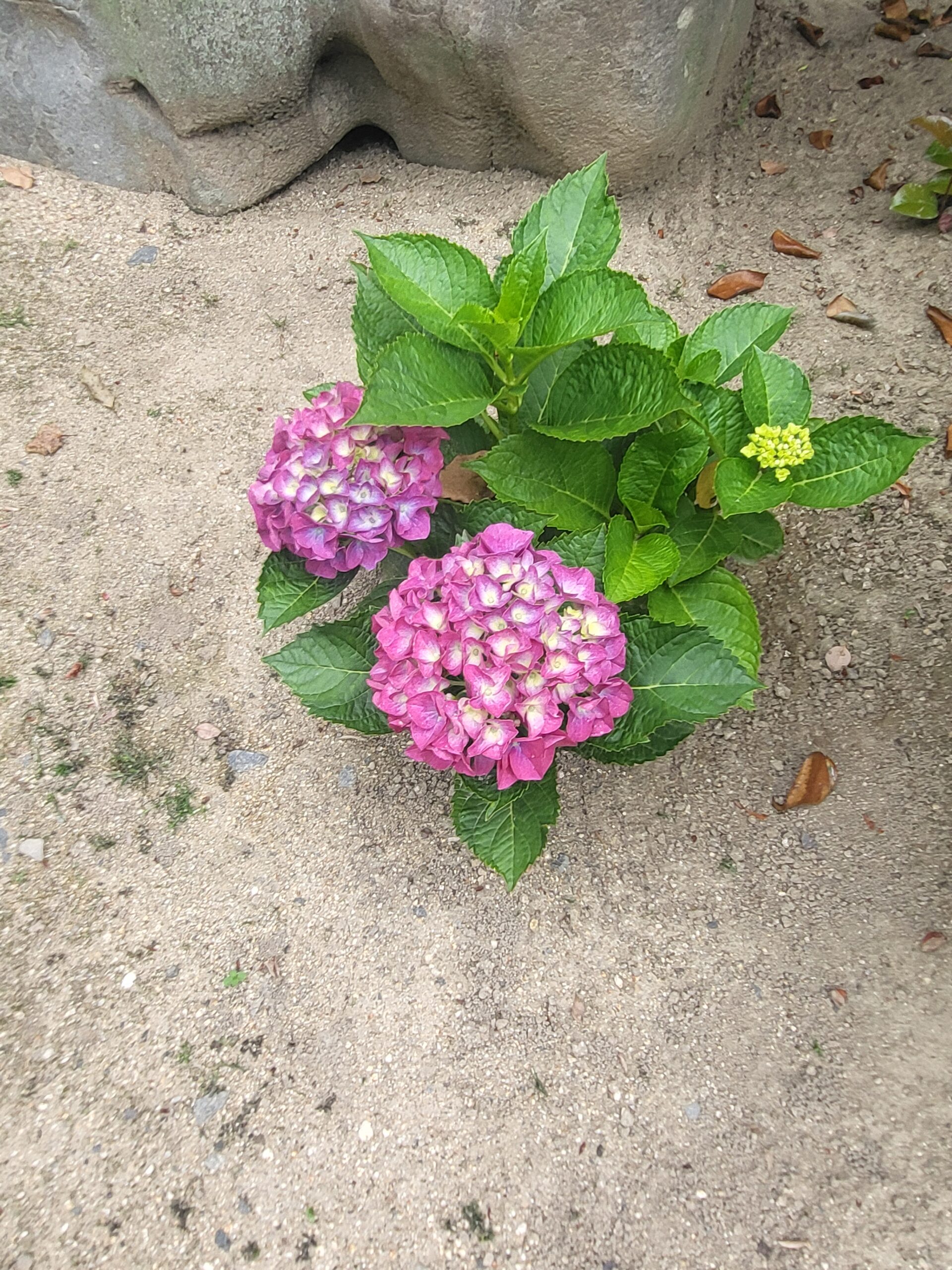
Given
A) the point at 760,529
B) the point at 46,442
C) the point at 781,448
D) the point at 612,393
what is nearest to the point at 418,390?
the point at 612,393

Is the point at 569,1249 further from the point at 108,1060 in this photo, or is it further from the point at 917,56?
the point at 917,56

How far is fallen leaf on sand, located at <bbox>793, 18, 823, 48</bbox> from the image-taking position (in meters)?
2.58

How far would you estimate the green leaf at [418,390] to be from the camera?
45.4 inches

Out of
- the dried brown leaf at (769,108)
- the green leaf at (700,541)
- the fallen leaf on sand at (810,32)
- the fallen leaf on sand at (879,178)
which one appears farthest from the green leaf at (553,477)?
the fallen leaf on sand at (810,32)

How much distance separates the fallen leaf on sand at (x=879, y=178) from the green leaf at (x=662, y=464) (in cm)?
150

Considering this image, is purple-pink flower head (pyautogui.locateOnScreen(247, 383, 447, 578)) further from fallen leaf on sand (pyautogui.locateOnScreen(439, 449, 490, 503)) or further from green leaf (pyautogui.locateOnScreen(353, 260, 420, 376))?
fallen leaf on sand (pyautogui.locateOnScreen(439, 449, 490, 503))

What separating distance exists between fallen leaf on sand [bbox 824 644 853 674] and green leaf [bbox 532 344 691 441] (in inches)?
26.2

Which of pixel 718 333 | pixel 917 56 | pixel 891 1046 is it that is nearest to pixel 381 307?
pixel 718 333

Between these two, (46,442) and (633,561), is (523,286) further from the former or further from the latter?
(46,442)

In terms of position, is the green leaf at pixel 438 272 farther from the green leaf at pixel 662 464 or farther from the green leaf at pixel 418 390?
the green leaf at pixel 662 464

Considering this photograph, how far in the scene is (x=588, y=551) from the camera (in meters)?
1.35

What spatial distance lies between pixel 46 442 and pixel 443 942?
1545 millimetres

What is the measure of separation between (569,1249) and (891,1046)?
581mm

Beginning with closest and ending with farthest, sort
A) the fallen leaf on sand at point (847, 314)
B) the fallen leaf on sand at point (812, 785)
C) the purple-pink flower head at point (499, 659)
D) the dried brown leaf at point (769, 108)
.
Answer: the purple-pink flower head at point (499, 659), the fallen leaf on sand at point (812, 785), the fallen leaf on sand at point (847, 314), the dried brown leaf at point (769, 108)
